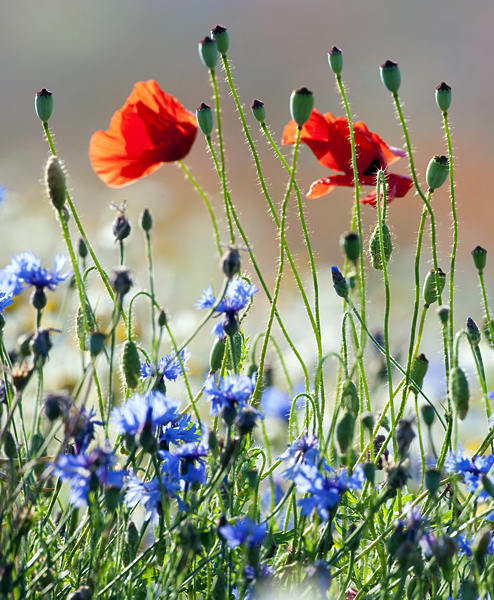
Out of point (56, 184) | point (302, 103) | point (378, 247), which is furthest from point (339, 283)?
point (56, 184)

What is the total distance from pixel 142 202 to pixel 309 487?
1.68 meters

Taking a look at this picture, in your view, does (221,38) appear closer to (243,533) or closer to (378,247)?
(378,247)

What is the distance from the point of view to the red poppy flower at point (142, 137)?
2.39 feet

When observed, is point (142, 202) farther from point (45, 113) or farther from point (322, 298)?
point (45, 113)

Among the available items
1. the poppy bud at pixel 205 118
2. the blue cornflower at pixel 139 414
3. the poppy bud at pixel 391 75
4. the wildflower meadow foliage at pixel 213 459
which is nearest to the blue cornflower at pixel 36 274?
the wildflower meadow foliage at pixel 213 459

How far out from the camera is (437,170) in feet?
2.29

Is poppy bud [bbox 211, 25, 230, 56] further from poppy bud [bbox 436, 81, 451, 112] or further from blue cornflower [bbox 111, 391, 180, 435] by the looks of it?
blue cornflower [bbox 111, 391, 180, 435]

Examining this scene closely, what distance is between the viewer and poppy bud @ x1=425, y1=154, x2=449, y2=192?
0.70 m

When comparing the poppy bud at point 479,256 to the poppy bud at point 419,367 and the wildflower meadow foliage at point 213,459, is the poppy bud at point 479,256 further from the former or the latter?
the poppy bud at point 419,367

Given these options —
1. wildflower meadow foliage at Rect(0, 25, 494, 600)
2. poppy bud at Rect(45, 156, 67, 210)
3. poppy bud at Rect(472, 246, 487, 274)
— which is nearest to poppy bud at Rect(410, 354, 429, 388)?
wildflower meadow foliage at Rect(0, 25, 494, 600)

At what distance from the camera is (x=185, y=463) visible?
0.56 meters

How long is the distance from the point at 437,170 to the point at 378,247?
91 millimetres

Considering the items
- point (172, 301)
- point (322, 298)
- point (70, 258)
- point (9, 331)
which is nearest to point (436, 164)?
point (70, 258)

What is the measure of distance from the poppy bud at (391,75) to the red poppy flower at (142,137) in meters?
0.19
